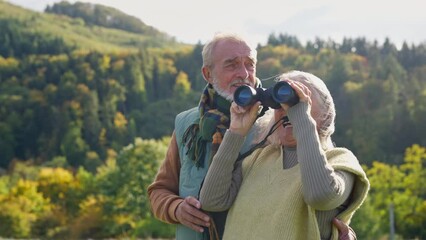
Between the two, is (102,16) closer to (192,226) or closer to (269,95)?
(192,226)

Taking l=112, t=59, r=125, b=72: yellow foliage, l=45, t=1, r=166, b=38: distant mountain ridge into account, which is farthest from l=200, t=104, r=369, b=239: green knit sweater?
l=45, t=1, r=166, b=38: distant mountain ridge

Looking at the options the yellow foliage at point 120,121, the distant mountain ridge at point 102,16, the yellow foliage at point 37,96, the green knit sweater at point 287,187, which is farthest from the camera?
the distant mountain ridge at point 102,16

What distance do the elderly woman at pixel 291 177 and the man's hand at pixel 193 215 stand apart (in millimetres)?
92

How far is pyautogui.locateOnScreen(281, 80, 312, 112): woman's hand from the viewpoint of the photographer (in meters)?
2.58

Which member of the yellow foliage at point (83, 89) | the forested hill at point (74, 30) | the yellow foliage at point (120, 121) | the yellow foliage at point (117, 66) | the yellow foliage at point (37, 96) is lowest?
the yellow foliage at point (120, 121)

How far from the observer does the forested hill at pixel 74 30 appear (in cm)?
12188

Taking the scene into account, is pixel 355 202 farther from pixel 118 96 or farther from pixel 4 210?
pixel 118 96

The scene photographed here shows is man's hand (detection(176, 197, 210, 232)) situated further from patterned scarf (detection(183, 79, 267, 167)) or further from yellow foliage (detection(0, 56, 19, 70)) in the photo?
yellow foliage (detection(0, 56, 19, 70))

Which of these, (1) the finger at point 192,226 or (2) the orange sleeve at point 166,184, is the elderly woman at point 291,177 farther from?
(2) the orange sleeve at point 166,184

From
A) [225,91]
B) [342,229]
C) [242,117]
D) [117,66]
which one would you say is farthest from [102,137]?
[342,229]

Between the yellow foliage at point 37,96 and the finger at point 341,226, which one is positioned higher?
the finger at point 341,226

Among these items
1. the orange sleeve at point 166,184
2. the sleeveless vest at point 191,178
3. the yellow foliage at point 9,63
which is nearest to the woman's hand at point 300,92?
the sleeveless vest at point 191,178

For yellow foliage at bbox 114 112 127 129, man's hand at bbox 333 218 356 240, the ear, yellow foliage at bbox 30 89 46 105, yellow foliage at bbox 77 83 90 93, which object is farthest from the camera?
yellow foliage at bbox 30 89 46 105

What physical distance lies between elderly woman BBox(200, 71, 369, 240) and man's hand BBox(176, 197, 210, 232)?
0.09 metres
